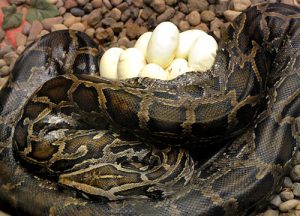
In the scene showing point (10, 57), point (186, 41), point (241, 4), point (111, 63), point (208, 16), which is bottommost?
point (10, 57)

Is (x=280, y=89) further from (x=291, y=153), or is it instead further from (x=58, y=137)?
(x=58, y=137)

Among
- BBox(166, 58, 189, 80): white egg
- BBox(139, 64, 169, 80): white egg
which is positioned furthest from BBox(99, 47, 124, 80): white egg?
BBox(166, 58, 189, 80): white egg

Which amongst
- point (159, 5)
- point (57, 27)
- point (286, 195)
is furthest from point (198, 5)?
point (286, 195)

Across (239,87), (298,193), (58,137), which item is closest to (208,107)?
(239,87)

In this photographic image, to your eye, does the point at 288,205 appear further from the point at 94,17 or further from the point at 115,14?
the point at 94,17

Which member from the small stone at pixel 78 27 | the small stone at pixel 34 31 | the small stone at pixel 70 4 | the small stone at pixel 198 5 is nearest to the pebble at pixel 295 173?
the small stone at pixel 198 5

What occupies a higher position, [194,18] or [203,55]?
[194,18]

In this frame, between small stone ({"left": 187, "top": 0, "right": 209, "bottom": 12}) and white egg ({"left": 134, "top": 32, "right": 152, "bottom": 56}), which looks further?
small stone ({"left": 187, "top": 0, "right": 209, "bottom": 12})

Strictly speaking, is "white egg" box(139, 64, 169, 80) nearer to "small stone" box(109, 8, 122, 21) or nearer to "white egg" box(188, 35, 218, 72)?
"white egg" box(188, 35, 218, 72)
